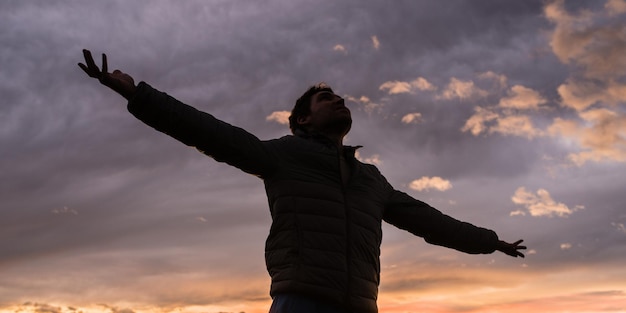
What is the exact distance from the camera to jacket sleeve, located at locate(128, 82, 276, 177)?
181 inches

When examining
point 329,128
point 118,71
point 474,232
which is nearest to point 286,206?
Answer: point 329,128

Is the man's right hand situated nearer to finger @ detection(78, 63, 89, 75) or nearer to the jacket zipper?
finger @ detection(78, 63, 89, 75)

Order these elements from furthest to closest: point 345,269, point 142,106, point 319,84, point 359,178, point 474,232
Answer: point 474,232, point 319,84, point 359,178, point 345,269, point 142,106

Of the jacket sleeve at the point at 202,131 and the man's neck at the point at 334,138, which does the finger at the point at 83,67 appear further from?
the man's neck at the point at 334,138

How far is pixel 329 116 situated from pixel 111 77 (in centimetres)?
208

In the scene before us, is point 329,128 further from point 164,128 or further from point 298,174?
point 164,128

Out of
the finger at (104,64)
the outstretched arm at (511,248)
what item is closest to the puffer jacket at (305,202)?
the finger at (104,64)

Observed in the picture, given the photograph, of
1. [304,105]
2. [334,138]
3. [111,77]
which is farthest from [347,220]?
[111,77]

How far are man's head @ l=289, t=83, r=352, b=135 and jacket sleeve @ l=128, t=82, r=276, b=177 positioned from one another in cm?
79

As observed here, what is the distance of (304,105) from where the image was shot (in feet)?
20.2

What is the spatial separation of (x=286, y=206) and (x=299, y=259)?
45cm

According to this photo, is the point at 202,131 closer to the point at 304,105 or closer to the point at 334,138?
the point at 334,138

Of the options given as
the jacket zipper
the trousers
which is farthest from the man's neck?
the trousers

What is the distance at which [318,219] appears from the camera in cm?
500
